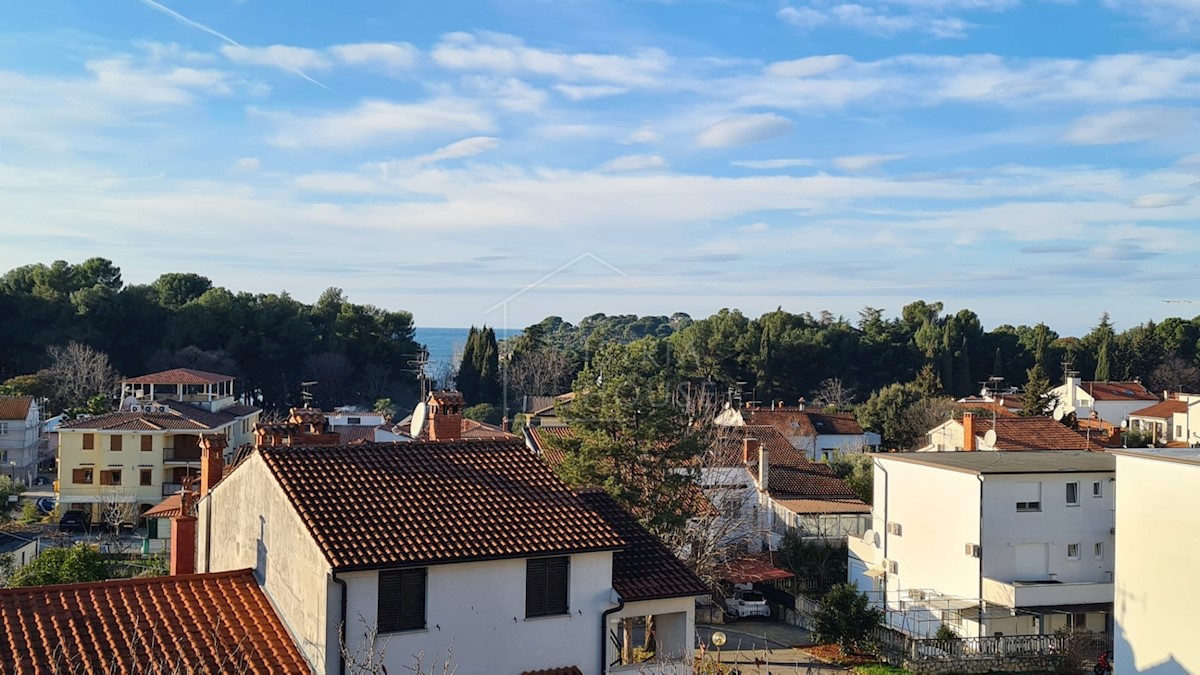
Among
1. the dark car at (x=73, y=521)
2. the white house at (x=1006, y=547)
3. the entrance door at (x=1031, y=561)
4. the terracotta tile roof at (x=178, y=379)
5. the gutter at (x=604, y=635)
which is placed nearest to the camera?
the gutter at (x=604, y=635)

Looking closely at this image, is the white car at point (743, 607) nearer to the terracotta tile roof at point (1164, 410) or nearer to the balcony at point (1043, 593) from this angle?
the balcony at point (1043, 593)

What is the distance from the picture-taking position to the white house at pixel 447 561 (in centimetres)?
1154

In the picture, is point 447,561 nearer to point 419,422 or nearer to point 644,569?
point 644,569

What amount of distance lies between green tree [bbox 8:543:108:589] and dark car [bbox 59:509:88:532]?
2074 cm

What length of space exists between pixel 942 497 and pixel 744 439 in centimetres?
1315

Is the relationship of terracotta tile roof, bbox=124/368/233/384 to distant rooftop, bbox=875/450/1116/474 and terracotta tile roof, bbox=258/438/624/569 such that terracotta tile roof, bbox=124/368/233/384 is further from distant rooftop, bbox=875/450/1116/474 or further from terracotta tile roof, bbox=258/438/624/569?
terracotta tile roof, bbox=258/438/624/569

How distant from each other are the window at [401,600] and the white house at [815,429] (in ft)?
137

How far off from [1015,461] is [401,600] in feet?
68.4

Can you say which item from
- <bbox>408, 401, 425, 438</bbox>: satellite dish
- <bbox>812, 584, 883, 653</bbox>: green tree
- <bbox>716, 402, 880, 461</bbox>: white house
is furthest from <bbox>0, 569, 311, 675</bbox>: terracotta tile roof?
<bbox>716, 402, 880, 461</bbox>: white house

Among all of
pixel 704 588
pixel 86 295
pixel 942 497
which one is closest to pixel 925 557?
pixel 942 497

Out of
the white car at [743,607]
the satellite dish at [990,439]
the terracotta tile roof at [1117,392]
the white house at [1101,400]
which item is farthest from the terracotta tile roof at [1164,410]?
the white car at [743,607]

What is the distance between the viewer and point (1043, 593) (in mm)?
24609

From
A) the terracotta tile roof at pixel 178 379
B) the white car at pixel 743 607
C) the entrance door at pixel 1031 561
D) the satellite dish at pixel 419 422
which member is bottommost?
the white car at pixel 743 607

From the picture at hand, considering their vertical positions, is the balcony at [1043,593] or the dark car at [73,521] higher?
the balcony at [1043,593]
